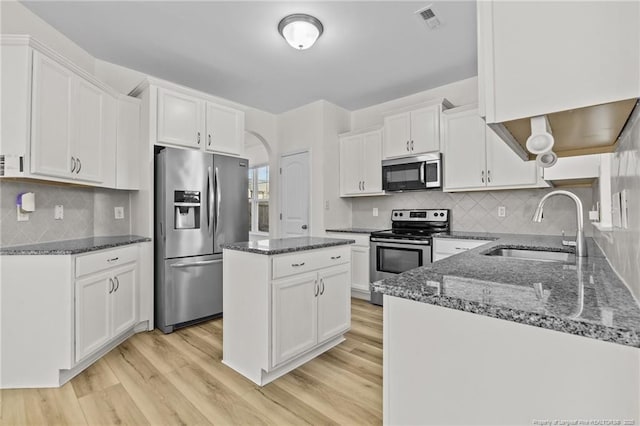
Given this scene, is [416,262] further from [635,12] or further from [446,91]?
[635,12]

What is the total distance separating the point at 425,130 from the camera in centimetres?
362

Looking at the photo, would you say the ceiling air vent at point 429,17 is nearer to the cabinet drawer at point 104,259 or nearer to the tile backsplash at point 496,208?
the tile backsplash at point 496,208

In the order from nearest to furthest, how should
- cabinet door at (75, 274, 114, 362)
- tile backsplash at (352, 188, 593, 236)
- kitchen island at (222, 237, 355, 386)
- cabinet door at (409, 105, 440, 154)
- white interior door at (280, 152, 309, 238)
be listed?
kitchen island at (222, 237, 355, 386) < cabinet door at (75, 274, 114, 362) < tile backsplash at (352, 188, 593, 236) < cabinet door at (409, 105, 440, 154) < white interior door at (280, 152, 309, 238)

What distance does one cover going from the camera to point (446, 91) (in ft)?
12.4

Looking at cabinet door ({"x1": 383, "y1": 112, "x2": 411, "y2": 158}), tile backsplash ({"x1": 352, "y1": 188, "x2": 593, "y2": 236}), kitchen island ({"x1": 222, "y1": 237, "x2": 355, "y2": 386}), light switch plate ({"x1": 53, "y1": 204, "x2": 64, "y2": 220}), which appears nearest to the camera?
kitchen island ({"x1": 222, "y1": 237, "x2": 355, "y2": 386})

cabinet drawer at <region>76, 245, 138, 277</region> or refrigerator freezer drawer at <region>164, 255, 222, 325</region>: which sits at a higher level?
cabinet drawer at <region>76, 245, 138, 277</region>

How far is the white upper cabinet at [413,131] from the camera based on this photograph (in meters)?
3.55

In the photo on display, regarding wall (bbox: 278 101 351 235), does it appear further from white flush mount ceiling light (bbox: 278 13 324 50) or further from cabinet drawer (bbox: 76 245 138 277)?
cabinet drawer (bbox: 76 245 138 277)

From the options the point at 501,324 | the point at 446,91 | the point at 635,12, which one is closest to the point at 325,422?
the point at 501,324

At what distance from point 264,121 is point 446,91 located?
2.57 m

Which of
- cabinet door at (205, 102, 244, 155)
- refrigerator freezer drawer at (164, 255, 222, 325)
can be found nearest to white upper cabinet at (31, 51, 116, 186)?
cabinet door at (205, 102, 244, 155)

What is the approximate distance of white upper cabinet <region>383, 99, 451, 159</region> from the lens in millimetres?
3551

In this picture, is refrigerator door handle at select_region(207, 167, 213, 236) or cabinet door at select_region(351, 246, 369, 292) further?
cabinet door at select_region(351, 246, 369, 292)

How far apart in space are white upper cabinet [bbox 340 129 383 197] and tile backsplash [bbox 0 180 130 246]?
8.91 feet
